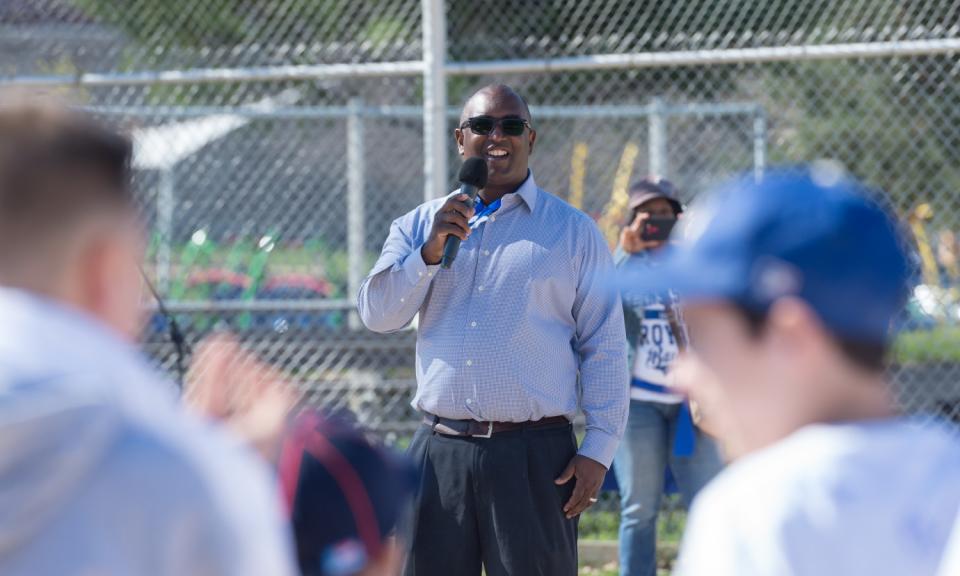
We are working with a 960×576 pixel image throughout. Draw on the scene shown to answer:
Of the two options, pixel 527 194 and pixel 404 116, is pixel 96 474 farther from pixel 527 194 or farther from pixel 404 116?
pixel 404 116

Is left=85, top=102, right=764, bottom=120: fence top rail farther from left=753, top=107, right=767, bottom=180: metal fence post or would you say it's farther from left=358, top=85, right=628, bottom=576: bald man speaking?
left=358, top=85, right=628, bottom=576: bald man speaking

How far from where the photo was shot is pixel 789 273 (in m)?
1.44

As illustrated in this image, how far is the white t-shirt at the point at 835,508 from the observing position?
1374 mm

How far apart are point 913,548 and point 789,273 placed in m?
0.35

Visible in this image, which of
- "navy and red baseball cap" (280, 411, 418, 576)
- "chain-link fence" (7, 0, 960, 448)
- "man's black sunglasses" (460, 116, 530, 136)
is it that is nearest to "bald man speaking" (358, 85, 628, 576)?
"man's black sunglasses" (460, 116, 530, 136)

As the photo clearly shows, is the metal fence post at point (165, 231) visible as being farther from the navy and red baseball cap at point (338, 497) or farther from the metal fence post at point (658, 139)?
the navy and red baseball cap at point (338, 497)

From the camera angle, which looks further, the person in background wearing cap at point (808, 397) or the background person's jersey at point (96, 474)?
the person in background wearing cap at point (808, 397)

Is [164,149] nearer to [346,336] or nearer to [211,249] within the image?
[211,249]

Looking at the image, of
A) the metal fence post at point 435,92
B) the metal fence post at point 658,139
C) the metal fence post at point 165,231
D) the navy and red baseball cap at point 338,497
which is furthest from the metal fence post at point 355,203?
the navy and red baseball cap at point 338,497

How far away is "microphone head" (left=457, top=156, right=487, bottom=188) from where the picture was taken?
4.01 meters

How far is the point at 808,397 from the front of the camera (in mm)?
1463

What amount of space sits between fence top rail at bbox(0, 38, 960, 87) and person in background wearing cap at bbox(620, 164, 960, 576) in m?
4.33

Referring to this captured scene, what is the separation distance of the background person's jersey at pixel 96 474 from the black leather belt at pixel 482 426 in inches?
105

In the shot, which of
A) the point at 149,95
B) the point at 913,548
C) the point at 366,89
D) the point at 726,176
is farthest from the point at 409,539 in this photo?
the point at 149,95
